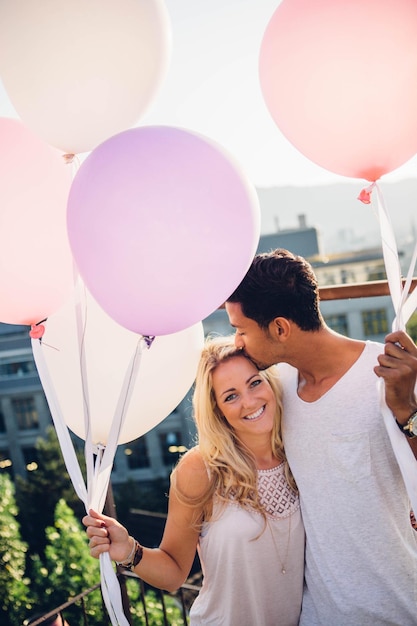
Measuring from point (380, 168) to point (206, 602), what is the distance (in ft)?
4.28

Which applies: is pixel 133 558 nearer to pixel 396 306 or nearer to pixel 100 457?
pixel 100 457

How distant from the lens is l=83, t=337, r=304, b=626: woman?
5.11ft

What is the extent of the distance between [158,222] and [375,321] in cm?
4322

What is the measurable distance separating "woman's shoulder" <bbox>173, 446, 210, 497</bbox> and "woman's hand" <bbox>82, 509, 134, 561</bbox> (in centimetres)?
24

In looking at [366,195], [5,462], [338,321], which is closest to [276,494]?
[366,195]

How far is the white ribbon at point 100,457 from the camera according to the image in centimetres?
138

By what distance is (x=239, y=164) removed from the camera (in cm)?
132

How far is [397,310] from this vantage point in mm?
1291

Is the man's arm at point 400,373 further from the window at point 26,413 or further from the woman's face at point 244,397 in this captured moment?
the window at point 26,413

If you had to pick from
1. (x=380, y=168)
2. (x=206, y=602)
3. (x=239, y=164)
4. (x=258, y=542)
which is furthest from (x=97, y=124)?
(x=206, y=602)

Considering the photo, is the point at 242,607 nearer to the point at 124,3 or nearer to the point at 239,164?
the point at 239,164

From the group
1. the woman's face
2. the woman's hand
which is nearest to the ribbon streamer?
the woman's face

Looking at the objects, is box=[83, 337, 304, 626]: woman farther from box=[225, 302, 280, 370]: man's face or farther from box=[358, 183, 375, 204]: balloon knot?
box=[358, 183, 375, 204]: balloon knot

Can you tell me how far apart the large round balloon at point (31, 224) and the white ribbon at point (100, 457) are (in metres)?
0.11
